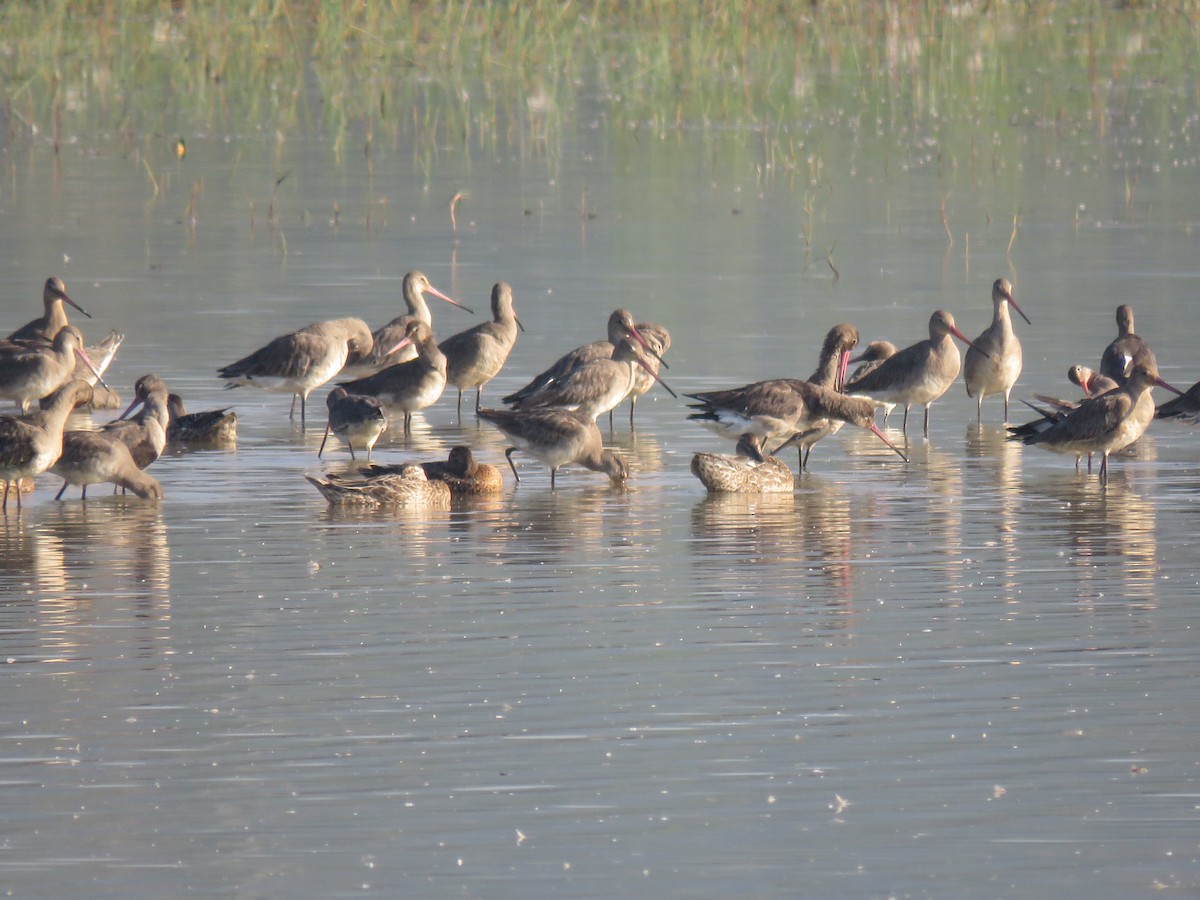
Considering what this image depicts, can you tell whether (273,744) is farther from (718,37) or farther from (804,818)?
(718,37)

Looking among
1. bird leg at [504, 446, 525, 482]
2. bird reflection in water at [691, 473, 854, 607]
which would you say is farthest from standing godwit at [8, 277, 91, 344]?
bird reflection in water at [691, 473, 854, 607]

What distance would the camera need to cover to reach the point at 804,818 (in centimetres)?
668

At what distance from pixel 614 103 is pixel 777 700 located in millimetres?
26725

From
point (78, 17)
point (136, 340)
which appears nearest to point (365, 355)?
point (136, 340)

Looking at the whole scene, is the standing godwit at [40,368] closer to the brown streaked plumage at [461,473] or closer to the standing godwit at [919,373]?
the brown streaked plumage at [461,473]

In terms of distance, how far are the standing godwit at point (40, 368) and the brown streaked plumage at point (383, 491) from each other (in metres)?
4.05

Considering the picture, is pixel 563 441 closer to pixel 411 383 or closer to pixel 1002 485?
pixel 1002 485

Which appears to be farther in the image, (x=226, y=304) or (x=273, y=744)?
(x=226, y=304)

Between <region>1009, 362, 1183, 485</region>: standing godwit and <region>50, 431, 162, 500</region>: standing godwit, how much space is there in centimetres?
491

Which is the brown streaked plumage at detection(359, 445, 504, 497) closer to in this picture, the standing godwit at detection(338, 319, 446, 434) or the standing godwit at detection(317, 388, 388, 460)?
the standing godwit at detection(317, 388, 388, 460)

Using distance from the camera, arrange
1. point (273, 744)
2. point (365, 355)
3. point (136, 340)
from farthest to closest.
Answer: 1. point (136, 340)
2. point (365, 355)
3. point (273, 744)

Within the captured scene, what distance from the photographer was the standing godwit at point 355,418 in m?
13.8

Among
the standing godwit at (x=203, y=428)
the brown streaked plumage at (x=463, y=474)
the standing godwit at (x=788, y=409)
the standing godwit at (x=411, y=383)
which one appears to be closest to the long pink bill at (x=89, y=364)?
the standing godwit at (x=203, y=428)

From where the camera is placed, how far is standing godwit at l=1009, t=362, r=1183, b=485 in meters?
13.0
